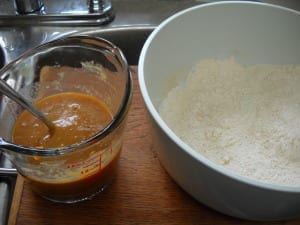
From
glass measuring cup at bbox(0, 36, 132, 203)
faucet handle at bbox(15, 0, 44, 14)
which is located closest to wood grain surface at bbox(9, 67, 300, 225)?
glass measuring cup at bbox(0, 36, 132, 203)

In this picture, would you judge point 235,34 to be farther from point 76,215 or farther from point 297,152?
point 76,215

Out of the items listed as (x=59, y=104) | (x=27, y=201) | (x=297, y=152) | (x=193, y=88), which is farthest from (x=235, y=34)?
(x=27, y=201)

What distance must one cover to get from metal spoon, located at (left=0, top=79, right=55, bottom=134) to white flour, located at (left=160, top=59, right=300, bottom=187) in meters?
0.20

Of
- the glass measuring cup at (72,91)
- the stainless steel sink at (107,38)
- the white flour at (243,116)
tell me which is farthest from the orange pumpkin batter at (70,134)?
the stainless steel sink at (107,38)

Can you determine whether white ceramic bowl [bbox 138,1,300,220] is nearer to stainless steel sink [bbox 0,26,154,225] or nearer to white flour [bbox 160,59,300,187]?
white flour [bbox 160,59,300,187]

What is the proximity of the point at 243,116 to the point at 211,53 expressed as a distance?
0.18 meters

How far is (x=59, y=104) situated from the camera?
64 centimetres

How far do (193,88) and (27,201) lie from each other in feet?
1.20

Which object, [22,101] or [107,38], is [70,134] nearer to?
[22,101]

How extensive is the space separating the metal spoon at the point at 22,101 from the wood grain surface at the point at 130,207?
0.38 feet

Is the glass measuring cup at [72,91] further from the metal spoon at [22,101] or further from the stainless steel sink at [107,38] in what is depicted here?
the stainless steel sink at [107,38]

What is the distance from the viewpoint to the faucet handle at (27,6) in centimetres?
97

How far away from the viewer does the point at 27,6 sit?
38.4 inches

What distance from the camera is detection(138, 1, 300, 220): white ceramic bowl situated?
506 mm
